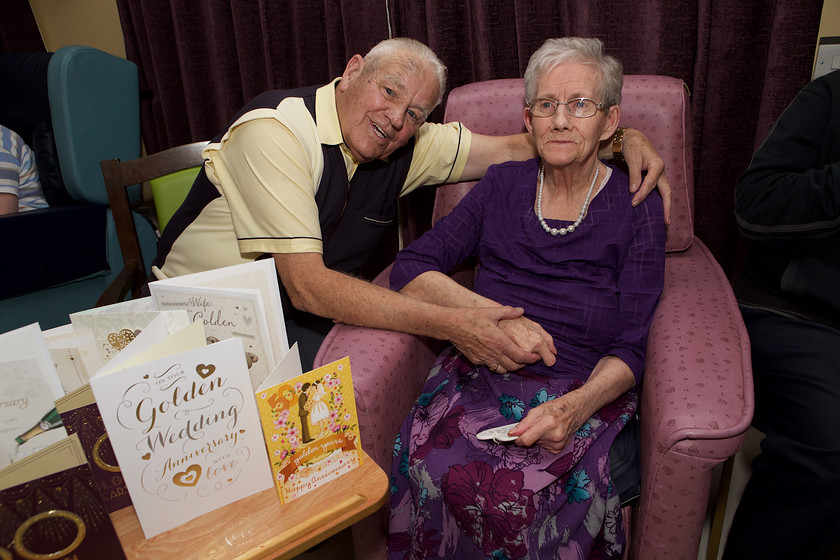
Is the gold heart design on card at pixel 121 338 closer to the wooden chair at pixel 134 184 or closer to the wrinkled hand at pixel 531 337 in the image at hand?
the wrinkled hand at pixel 531 337

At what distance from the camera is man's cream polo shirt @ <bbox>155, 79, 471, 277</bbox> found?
1.22 metres

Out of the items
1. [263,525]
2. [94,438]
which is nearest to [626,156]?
[263,525]

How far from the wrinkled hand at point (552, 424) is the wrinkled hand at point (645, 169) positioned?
51 centimetres

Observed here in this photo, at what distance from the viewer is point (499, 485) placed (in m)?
1.05

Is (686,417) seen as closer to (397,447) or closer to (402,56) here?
(397,447)

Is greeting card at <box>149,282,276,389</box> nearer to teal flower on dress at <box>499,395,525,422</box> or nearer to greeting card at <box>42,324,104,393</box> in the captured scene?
greeting card at <box>42,324,104,393</box>

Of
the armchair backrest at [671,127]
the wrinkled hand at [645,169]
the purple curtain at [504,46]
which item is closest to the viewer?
the wrinkled hand at [645,169]

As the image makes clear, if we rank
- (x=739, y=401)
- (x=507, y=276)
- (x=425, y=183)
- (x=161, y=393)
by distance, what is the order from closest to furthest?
(x=161, y=393) < (x=739, y=401) < (x=507, y=276) < (x=425, y=183)

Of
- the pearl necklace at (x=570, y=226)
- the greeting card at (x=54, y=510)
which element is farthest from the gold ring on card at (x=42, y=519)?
the pearl necklace at (x=570, y=226)

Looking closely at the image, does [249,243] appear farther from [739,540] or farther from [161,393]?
[739,540]

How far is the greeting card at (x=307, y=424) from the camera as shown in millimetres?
767

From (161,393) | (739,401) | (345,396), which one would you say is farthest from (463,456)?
(161,393)

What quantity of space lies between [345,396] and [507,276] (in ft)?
2.24

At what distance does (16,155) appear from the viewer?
2.03m
